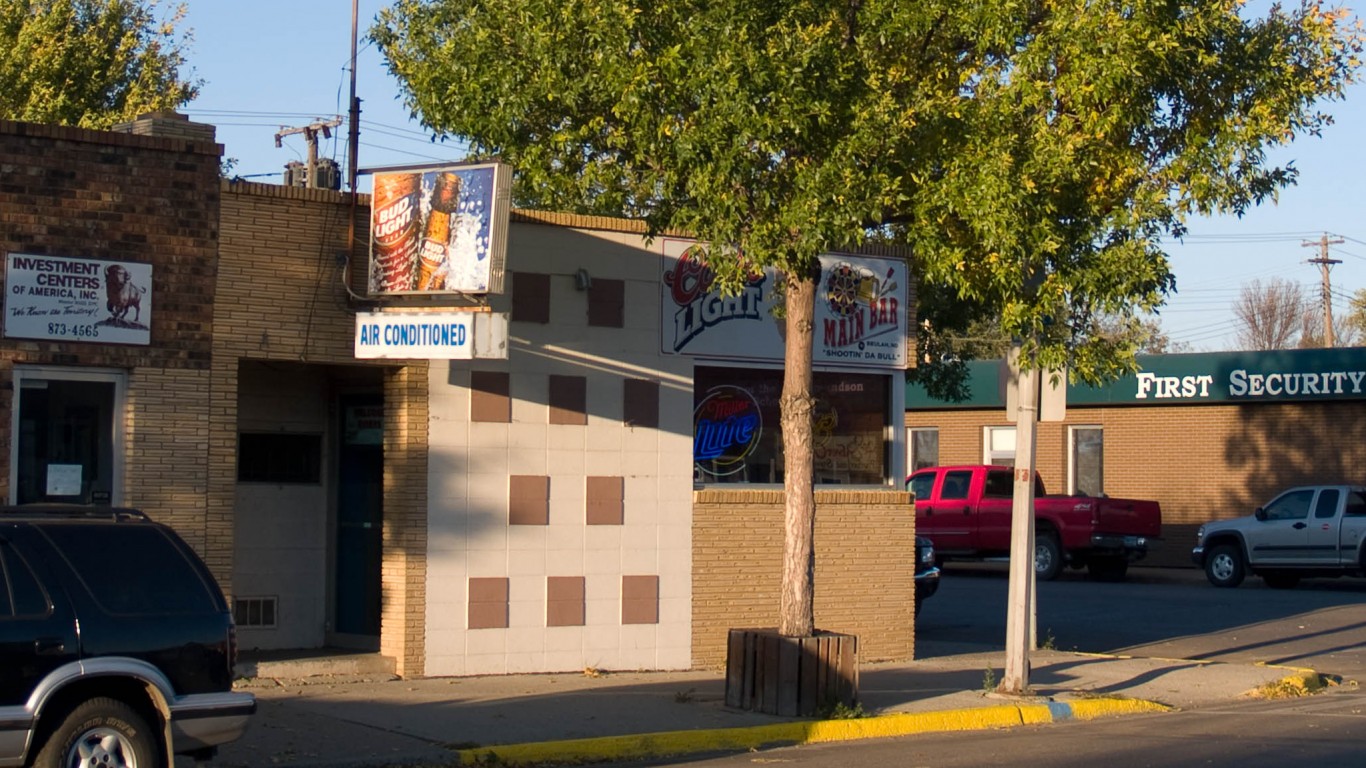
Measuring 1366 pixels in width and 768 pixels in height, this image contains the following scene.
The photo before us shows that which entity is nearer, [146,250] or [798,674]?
[798,674]

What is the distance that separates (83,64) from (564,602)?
19673 millimetres

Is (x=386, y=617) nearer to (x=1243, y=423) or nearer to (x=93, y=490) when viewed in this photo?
(x=93, y=490)

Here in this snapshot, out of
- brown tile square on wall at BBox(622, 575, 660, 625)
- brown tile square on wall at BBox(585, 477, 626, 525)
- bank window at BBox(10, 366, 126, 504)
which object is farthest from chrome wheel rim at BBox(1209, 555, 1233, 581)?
bank window at BBox(10, 366, 126, 504)

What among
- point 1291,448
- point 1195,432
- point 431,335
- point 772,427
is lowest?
point 772,427

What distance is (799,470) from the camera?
12531mm

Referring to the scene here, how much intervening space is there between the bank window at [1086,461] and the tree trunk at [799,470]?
24.5 meters

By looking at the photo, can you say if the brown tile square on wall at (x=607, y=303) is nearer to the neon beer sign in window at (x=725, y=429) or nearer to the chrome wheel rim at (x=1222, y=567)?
the neon beer sign in window at (x=725, y=429)

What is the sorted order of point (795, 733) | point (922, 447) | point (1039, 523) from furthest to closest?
1. point (922, 447)
2. point (1039, 523)
3. point (795, 733)

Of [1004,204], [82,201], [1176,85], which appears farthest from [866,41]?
[82,201]

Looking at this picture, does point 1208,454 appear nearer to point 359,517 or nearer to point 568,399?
point 568,399

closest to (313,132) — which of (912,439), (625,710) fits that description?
(912,439)

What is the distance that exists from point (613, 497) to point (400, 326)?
3.11 metres

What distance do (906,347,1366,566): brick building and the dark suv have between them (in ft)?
77.1

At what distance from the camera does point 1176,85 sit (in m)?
12.8
